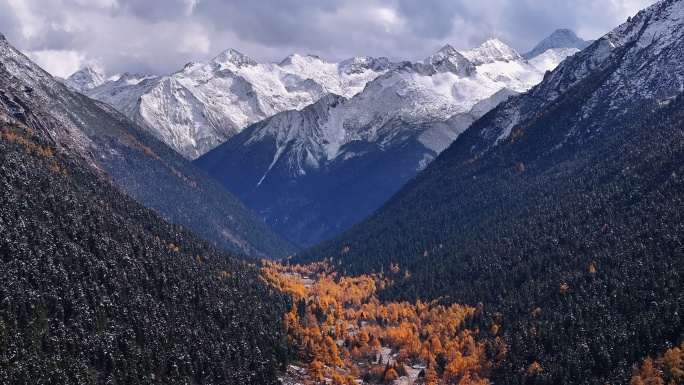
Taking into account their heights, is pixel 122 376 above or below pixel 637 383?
below

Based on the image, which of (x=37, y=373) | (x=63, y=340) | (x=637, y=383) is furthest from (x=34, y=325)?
(x=637, y=383)

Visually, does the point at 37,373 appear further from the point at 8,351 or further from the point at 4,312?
the point at 4,312

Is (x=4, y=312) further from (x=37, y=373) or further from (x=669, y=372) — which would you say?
(x=669, y=372)

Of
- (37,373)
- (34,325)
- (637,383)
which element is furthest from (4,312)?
(637,383)

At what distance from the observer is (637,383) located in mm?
199750

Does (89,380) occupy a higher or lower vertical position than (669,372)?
lower

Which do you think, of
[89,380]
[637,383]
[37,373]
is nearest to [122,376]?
[89,380]

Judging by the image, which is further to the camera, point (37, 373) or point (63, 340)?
point (63, 340)

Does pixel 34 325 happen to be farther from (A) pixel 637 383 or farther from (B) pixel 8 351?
(A) pixel 637 383

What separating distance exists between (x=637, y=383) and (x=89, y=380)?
465ft

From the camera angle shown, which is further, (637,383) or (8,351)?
(637,383)

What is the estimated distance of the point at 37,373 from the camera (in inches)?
7062

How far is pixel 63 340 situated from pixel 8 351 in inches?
721

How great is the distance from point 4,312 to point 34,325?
8.45 meters
